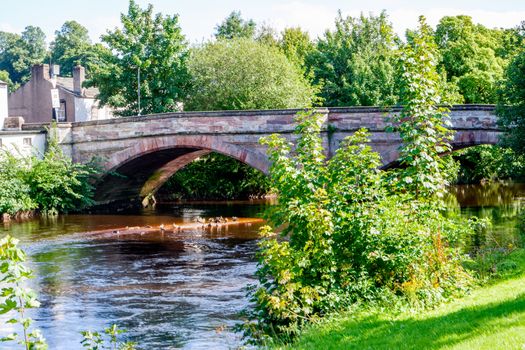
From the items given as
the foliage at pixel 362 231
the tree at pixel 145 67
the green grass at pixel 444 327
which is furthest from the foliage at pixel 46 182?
the green grass at pixel 444 327

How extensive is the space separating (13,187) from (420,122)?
21489mm

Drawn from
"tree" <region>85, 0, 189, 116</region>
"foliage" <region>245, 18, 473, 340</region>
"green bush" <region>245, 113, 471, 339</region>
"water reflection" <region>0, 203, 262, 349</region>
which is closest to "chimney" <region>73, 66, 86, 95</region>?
"tree" <region>85, 0, 189, 116</region>

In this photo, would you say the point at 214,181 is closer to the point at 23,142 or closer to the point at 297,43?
the point at 23,142

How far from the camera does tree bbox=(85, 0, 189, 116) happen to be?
41.1 m

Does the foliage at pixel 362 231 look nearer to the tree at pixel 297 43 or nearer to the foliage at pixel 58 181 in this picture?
the foliage at pixel 58 181

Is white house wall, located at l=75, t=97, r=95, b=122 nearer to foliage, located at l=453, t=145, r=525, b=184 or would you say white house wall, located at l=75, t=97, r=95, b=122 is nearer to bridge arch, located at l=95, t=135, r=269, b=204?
bridge arch, located at l=95, t=135, r=269, b=204

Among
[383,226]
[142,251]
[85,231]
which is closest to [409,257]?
[383,226]

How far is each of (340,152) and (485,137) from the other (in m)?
14.0

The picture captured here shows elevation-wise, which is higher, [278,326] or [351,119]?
[351,119]

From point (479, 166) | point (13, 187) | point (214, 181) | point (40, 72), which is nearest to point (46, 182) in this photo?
point (13, 187)

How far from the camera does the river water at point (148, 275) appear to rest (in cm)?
1461

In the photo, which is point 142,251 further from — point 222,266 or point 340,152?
point 340,152

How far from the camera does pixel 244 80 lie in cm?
3928

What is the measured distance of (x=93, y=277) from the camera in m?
19.6
